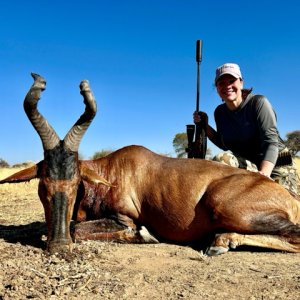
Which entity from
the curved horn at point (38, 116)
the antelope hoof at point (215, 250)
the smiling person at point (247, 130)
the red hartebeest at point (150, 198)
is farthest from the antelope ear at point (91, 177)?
the smiling person at point (247, 130)

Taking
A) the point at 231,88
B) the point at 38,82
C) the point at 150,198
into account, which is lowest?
the point at 150,198

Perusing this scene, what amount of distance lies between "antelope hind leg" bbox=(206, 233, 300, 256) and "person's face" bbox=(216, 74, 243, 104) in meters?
2.62

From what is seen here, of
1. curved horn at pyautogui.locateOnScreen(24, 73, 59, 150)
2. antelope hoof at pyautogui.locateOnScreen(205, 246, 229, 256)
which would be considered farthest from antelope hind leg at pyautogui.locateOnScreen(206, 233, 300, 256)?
curved horn at pyautogui.locateOnScreen(24, 73, 59, 150)

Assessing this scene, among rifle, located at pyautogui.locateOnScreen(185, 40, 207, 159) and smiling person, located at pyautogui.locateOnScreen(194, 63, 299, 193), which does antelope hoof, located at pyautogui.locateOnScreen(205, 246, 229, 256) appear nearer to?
smiling person, located at pyautogui.locateOnScreen(194, 63, 299, 193)

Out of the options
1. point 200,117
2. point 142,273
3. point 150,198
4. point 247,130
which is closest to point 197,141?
point 200,117

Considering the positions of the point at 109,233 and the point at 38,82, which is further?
the point at 109,233

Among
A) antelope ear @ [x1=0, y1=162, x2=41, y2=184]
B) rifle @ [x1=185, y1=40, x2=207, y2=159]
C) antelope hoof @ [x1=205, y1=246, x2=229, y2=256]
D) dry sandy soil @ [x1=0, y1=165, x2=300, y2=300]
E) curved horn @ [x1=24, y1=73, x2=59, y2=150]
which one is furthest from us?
rifle @ [x1=185, y1=40, x2=207, y2=159]

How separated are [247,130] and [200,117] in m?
1.52

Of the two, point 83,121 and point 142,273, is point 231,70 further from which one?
point 142,273

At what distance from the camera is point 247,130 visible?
734cm

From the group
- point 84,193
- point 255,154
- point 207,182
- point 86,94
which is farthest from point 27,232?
point 255,154

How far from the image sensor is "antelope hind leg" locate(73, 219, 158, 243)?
5.98m

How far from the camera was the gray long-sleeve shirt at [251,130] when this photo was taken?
22.6 ft

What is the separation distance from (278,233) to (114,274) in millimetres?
2213
